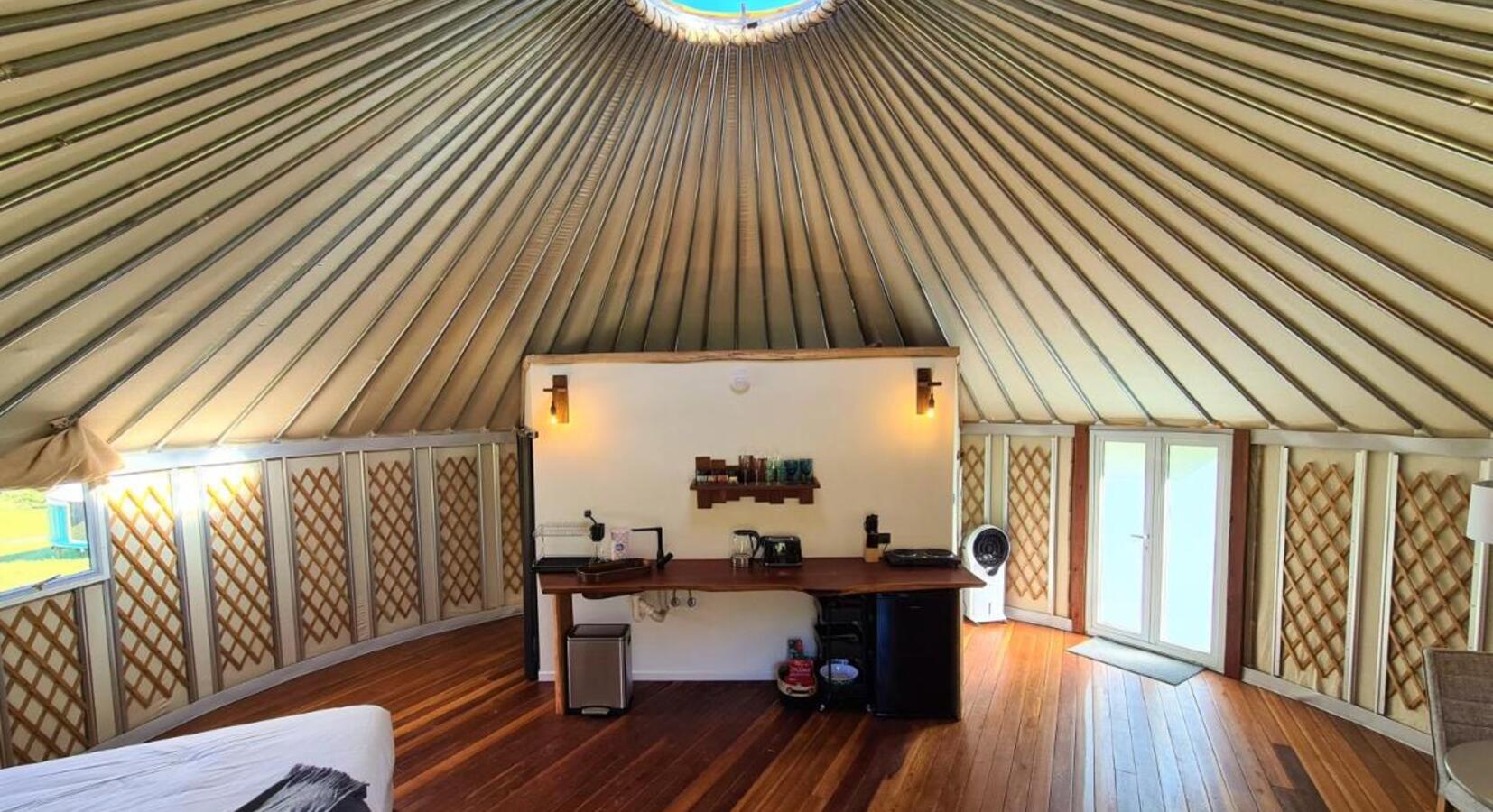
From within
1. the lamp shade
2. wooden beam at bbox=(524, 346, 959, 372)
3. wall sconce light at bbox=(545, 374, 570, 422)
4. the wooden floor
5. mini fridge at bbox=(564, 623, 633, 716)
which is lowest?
the wooden floor

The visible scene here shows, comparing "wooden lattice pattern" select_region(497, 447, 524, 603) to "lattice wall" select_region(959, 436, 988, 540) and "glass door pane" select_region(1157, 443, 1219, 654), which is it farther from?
"glass door pane" select_region(1157, 443, 1219, 654)

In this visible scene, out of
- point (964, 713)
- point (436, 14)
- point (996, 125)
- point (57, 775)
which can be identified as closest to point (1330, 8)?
point (996, 125)

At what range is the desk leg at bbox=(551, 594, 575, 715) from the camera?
13.8 feet

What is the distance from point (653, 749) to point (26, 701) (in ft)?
11.5

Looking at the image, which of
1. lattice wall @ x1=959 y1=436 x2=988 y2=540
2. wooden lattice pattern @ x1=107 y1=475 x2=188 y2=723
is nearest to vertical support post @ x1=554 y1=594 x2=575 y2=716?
wooden lattice pattern @ x1=107 y1=475 x2=188 y2=723

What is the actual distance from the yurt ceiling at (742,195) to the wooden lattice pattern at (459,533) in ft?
3.63

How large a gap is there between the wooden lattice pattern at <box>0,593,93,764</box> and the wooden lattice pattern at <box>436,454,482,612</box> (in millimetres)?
2387

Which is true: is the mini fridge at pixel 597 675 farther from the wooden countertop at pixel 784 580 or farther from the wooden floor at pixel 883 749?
the wooden countertop at pixel 784 580

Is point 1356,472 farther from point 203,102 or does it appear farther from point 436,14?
point 203,102

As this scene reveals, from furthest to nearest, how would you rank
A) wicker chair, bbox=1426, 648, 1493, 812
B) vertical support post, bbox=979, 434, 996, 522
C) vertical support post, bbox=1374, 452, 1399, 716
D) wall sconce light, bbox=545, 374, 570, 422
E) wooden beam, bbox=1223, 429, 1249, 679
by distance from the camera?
1. vertical support post, bbox=979, 434, 996, 522
2. wooden beam, bbox=1223, 429, 1249, 679
3. wall sconce light, bbox=545, 374, 570, 422
4. vertical support post, bbox=1374, 452, 1399, 716
5. wicker chair, bbox=1426, 648, 1493, 812

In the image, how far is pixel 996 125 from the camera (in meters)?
3.04

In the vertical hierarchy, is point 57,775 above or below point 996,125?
below

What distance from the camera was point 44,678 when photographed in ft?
11.9

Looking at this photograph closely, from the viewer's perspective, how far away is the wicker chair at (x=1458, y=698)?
2621mm
